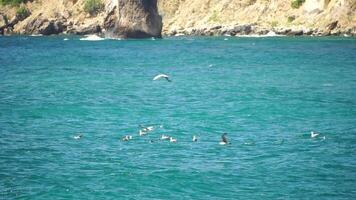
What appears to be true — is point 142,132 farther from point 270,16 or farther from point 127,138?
point 270,16

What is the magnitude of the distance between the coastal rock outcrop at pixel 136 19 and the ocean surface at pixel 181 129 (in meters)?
50.8

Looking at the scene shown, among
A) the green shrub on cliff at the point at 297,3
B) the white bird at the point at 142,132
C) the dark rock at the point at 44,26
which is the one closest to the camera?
the white bird at the point at 142,132

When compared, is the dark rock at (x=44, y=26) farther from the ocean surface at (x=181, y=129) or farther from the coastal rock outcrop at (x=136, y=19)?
the ocean surface at (x=181, y=129)

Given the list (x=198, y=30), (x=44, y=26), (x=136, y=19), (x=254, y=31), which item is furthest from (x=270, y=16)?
(x=44, y=26)

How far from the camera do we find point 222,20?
181 m

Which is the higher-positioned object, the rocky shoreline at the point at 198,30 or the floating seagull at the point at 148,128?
the floating seagull at the point at 148,128

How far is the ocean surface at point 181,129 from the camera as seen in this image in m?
38.9

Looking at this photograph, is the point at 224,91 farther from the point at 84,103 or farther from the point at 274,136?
the point at 274,136

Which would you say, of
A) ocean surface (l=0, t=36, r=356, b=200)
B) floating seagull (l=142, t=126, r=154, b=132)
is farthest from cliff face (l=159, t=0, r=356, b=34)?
floating seagull (l=142, t=126, r=154, b=132)

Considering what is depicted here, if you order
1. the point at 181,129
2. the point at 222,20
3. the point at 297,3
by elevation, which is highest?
the point at 181,129

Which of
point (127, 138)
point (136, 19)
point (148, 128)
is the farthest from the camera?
point (136, 19)

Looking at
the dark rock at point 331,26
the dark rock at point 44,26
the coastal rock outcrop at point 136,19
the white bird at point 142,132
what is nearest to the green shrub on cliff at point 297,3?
the dark rock at point 331,26

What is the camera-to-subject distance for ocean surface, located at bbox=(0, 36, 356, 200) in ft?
128

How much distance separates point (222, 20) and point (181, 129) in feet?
426
